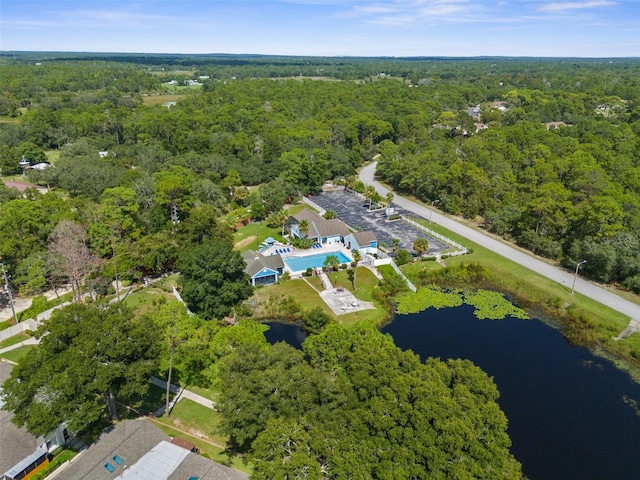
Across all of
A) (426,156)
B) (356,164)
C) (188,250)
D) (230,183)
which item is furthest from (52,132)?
(426,156)

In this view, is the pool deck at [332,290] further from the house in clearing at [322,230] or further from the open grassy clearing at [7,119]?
the open grassy clearing at [7,119]

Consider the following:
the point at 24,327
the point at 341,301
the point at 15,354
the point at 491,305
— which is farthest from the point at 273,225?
the point at 15,354

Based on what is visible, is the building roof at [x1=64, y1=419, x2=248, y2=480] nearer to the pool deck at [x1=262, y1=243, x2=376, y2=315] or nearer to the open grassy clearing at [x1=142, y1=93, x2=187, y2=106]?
the pool deck at [x1=262, y1=243, x2=376, y2=315]

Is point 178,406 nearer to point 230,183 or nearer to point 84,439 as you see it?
point 84,439

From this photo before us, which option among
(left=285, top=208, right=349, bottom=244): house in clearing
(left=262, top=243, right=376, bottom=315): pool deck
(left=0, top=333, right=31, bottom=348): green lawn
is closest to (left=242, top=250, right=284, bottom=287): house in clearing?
(left=262, top=243, right=376, bottom=315): pool deck

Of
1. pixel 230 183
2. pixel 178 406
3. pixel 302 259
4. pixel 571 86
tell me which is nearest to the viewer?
pixel 178 406

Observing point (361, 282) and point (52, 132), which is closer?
point (361, 282)
